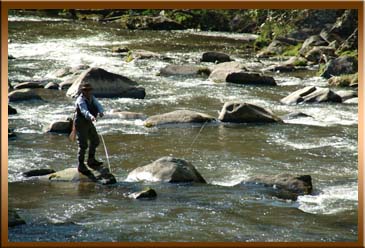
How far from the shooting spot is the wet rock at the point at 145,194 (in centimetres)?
1140

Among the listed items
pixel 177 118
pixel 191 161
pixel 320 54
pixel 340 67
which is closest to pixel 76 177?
pixel 191 161

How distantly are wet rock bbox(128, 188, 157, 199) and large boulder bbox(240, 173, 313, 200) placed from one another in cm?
178

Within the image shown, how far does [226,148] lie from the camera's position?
15586mm

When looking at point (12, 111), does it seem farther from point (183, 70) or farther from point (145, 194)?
point (145, 194)

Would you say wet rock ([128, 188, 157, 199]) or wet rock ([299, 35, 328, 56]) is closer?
wet rock ([128, 188, 157, 199])

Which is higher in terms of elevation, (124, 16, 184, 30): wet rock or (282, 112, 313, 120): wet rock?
(282, 112, 313, 120): wet rock

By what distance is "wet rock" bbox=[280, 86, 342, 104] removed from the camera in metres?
20.6

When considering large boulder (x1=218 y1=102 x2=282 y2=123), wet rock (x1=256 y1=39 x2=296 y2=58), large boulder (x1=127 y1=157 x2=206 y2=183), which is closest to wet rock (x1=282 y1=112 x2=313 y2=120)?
large boulder (x1=218 y1=102 x2=282 y2=123)

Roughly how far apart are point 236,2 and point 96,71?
500 inches

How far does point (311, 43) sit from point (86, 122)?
19.8 m

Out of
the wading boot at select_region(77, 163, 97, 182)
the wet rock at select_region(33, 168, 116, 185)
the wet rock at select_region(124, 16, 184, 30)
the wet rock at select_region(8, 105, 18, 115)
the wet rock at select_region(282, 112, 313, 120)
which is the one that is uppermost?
the wading boot at select_region(77, 163, 97, 182)

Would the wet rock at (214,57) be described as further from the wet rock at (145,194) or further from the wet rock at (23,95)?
the wet rock at (145,194)

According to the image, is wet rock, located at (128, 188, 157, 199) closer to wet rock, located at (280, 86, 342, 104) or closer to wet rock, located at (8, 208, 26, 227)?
wet rock, located at (8, 208, 26, 227)

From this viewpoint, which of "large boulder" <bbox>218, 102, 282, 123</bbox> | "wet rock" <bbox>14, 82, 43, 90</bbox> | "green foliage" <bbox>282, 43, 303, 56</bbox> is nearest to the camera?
"large boulder" <bbox>218, 102, 282, 123</bbox>
